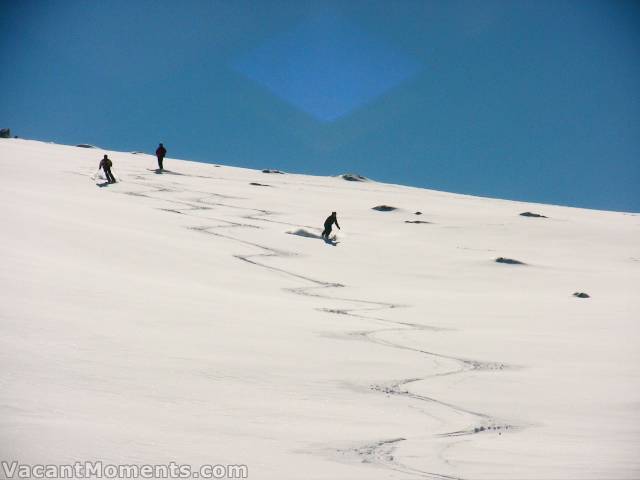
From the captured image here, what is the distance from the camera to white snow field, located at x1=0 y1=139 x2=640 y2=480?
15.3 feet

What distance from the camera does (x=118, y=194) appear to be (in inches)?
826

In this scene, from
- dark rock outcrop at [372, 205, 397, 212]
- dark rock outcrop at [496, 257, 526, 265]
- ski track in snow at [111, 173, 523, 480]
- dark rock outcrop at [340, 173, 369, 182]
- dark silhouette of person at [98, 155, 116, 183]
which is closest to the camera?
ski track in snow at [111, 173, 523, 480]

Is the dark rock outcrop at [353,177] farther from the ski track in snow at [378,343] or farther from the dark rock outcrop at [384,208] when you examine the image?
the ski track in snow at [378,343]

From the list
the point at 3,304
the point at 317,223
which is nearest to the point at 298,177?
the point at 317,223

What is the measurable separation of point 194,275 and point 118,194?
10.3 m

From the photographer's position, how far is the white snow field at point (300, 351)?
4.67m

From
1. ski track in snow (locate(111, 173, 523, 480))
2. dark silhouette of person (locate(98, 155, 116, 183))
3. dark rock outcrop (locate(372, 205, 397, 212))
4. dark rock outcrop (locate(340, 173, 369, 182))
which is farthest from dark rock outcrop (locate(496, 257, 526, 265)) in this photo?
dark rock outcrop (locate(340, 173, 369, 182))

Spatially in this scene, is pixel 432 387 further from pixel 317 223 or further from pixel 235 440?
pixel 317 223

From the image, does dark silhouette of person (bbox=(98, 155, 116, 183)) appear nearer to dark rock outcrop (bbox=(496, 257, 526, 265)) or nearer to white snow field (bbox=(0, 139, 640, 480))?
white snow field (bbox=(0, 139, 640, 480))

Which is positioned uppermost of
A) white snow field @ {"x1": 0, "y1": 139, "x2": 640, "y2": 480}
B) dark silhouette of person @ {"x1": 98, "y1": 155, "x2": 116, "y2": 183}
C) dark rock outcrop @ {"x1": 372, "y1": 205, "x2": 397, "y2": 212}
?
dark rock outcrop @ {"x1": 372, "y1": 205, "x2": 397, "y2": 212}

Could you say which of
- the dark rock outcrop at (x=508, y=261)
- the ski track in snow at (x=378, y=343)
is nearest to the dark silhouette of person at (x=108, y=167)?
the ski track in snow at (x=378, y=343)

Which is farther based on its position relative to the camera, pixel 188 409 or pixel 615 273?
pixel 615 273

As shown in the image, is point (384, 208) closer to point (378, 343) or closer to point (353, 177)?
point (353, 177)

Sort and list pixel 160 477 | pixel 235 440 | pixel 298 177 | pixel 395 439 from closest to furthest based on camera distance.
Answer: pixel 160 477
pixel 235 440
pixel 395 439
pixel 298 177
